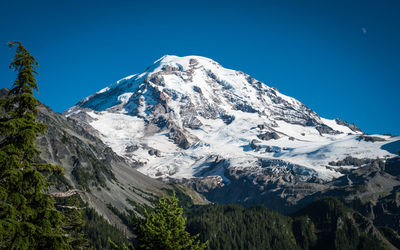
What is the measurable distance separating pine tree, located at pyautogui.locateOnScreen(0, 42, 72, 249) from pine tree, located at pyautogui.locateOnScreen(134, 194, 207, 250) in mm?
4242

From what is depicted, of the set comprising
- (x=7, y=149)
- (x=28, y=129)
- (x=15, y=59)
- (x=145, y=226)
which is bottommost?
(x=145, y=226)

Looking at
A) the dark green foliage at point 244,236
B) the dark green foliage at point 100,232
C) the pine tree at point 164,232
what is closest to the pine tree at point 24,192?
the pine tree at point 164,232

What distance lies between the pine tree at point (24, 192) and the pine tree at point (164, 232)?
424 cm

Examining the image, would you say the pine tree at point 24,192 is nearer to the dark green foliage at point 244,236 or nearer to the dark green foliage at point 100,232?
the dark green foliage at point 100,232

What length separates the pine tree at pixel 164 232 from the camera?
774 inches

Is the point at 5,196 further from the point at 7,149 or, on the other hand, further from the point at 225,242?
the point at 225,242

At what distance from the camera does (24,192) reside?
1694 cm

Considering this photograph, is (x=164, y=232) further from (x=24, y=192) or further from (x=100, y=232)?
(x=100, y=232)

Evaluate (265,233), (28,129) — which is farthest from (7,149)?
(265,233)

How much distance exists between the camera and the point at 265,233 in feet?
632

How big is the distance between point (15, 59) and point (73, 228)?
916 centimetres

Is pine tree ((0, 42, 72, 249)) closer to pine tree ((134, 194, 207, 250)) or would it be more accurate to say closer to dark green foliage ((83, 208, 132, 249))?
pine tree ((134, 194, 207, 250))

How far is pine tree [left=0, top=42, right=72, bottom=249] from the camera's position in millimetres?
15555

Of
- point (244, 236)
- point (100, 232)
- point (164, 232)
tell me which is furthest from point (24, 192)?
point (244, 236)
